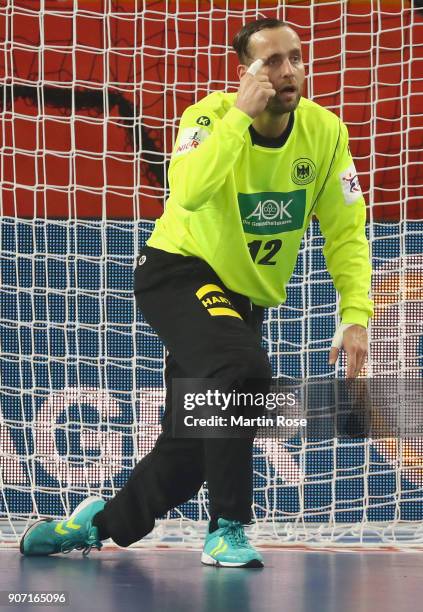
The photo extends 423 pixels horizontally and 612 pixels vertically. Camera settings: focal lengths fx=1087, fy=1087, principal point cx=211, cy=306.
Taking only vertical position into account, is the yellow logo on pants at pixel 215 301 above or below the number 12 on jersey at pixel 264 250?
below

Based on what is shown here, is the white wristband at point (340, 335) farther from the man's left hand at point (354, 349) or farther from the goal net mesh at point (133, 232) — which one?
the goal net mesh at point (133, 232)

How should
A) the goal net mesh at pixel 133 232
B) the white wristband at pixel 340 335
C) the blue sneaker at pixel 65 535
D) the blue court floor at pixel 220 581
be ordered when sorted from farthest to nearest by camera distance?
the goal net mesh at pixel 133 232 → the blue sneaker at pixel 65 535 → the white wristband at pixel 340 335 → the blue court floor at pixel 220 581

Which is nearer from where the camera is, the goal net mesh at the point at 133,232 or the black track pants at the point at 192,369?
the black track pants at the point at 192,369

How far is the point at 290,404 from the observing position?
9.54 ft

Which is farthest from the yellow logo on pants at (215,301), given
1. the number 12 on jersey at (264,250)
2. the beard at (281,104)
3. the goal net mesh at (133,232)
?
the goal net mesh at (133,232)

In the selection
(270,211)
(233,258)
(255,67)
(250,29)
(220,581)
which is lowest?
(220,581)

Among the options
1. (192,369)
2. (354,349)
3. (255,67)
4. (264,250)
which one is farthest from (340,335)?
(255,67)

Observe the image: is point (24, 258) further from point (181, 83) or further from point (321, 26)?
point (321, 26)

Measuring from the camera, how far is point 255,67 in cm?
243

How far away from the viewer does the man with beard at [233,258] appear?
2363 millimetres

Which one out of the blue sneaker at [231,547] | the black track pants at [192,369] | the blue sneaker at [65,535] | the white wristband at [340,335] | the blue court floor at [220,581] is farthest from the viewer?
the blue sneaker at [65,535]

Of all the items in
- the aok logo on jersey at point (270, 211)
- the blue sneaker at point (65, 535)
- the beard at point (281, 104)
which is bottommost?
the blue sneaker at point (65, 535)

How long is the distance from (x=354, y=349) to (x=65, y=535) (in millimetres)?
864

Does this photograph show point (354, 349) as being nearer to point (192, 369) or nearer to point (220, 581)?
point (192, 369)
